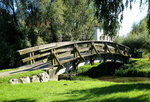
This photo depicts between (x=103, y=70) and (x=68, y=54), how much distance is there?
22.5 feet

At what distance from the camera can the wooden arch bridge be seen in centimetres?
915

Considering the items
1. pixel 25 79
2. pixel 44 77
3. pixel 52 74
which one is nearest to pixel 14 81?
pixel 25 79

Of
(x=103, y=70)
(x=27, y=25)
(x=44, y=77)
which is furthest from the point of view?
(x=27, y=25)

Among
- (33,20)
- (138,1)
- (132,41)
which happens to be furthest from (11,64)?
(132,41)

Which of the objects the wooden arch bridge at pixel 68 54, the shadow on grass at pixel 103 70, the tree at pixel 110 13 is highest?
the tree at pixel 110 13

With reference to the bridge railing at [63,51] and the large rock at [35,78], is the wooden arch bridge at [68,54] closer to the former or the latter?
the bridge railing at [63,51]

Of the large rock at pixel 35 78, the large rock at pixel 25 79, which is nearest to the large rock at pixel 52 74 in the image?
the large rock at pixel 35 78

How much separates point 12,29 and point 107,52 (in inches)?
522

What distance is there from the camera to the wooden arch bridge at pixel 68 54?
30.0ft

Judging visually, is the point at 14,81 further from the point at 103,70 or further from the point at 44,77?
the point at 103,70

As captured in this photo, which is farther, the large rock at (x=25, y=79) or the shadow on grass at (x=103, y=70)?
the shadow on grass at (x=103, y=70)

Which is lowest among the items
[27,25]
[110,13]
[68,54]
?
[68,54]

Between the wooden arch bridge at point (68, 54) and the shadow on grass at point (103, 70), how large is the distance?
0.80 m

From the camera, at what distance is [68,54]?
1070 centimetres
